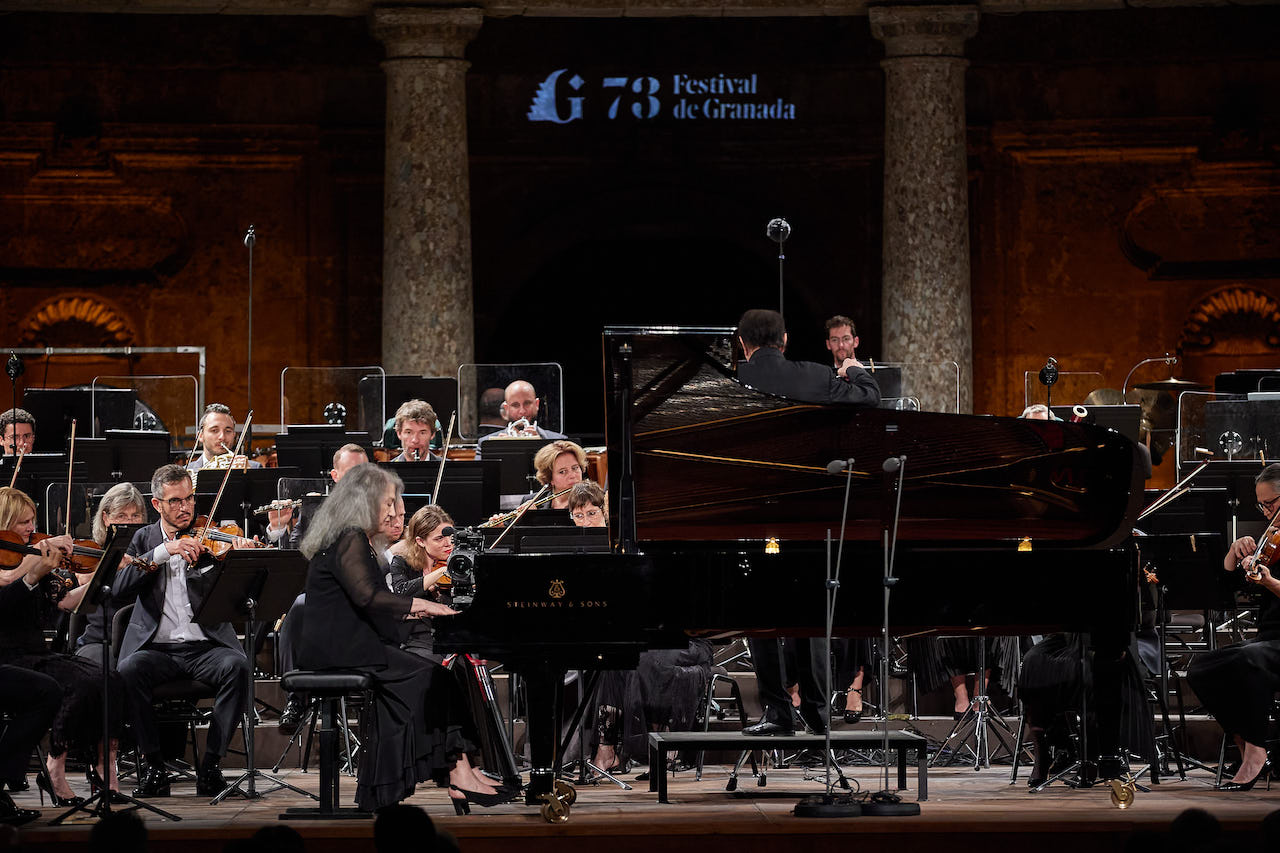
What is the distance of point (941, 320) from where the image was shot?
519 inches

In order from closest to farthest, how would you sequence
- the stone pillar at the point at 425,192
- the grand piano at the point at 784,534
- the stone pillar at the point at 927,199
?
the grand piano at the point at 784,534 → the stone pillar at the point at 927,199 → the stone pillar at the point at 425,192

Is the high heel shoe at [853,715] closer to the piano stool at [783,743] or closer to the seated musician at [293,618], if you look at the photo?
the piano stool at [783,743]

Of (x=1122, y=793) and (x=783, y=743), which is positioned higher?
(x=783, y=743)

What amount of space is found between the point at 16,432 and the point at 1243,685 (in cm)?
675

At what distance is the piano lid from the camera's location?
6512mm

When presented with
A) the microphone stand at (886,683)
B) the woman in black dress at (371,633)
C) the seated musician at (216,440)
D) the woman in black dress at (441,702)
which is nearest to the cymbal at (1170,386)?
the seated musician at (216,440)

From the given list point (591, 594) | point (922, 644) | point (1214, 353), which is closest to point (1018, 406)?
point (1214, 353)

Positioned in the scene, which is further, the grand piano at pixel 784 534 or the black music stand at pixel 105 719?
the black music stand at pixel 105 719

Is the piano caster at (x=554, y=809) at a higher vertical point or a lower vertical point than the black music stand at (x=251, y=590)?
lower

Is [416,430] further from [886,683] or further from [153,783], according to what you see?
[886,683]

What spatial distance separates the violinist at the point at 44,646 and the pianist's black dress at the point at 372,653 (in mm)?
1143

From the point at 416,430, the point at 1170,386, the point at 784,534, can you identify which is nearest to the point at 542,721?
the point at 784,534

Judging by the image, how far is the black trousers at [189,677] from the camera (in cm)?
768

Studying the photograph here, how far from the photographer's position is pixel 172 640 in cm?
795
